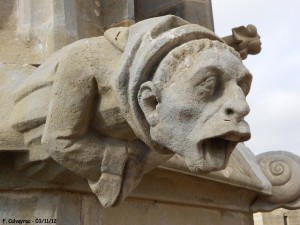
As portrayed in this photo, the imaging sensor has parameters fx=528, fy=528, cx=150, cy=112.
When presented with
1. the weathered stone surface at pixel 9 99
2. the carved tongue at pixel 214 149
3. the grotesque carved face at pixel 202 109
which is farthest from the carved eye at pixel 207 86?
the weathered stone surface at pixel 9 99

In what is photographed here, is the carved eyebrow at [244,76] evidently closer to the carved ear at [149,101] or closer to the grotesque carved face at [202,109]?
the grotesque carved face at [202,109]

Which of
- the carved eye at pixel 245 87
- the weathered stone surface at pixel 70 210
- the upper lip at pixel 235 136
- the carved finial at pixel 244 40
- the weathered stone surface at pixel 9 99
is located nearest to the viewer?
the upper lip at pixel 235 136

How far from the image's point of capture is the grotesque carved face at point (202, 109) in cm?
113

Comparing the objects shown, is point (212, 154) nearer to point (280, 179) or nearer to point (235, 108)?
point (235, 108)

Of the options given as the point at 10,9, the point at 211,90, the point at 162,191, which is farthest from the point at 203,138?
the point at 10,9

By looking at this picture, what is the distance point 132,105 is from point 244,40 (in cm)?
143

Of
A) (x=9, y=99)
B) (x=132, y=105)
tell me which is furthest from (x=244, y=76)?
(x=9, y=99)

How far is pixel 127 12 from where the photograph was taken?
2271 millimetres

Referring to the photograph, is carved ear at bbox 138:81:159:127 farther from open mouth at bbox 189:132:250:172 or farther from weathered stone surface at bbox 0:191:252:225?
weathered stone surface at bbox 0:191:252:225

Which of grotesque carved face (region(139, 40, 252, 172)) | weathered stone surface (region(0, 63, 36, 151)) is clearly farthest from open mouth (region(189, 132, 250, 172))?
weathered stone surface (region(0, 63, 36, 151))

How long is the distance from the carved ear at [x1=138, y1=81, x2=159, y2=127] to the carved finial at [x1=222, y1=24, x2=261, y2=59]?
141 centimetres

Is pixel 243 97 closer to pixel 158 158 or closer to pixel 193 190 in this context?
pixel 158 158

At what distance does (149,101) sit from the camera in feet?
3.96

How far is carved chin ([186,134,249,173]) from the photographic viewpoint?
44.9 inches
